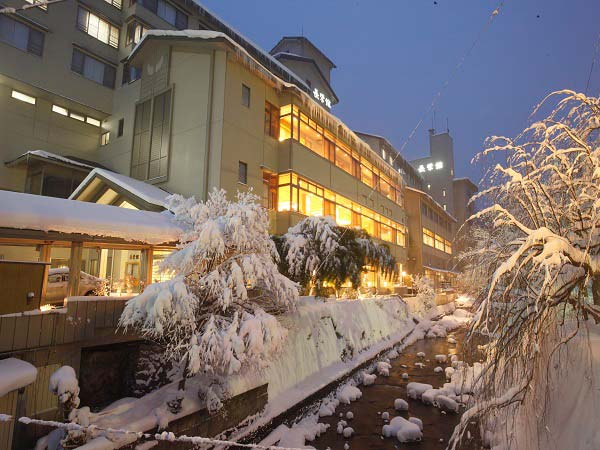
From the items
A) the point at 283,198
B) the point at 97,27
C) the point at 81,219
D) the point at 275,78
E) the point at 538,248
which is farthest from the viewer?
the point at 97,27

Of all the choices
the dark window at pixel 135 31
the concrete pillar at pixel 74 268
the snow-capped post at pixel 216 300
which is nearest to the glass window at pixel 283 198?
the snow-capped post at pixel 216 300

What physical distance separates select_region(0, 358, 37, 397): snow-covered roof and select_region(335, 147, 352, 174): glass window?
22.5 m

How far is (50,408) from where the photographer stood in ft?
24.8

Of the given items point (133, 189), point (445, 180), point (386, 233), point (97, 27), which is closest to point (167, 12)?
point (97, 27)

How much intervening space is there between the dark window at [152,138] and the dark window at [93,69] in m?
4.85

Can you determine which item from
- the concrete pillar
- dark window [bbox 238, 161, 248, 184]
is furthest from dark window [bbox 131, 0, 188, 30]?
the concrete pillar

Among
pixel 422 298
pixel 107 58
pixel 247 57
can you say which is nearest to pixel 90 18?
pixel 107 58

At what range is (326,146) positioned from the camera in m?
25.1

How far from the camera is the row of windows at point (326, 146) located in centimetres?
2159

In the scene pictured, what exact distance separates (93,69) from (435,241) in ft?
146

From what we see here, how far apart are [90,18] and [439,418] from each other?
3004cm

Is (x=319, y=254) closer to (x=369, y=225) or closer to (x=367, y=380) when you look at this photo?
(x=367, y=380)

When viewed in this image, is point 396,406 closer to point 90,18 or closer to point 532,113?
point 532,113

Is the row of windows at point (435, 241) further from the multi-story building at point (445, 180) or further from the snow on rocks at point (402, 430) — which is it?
the snow on rocks at point (402, 430)
